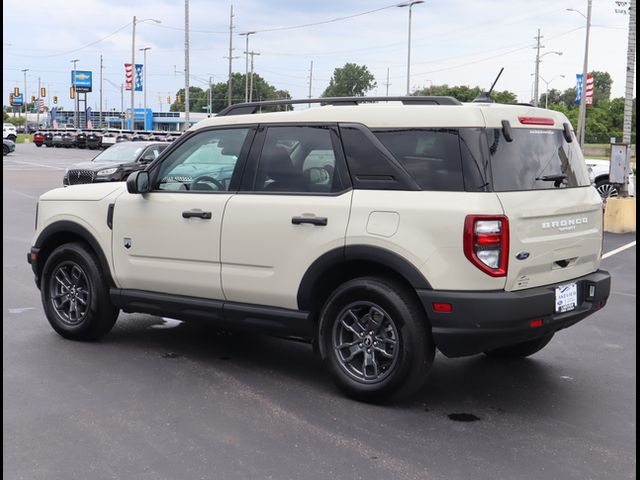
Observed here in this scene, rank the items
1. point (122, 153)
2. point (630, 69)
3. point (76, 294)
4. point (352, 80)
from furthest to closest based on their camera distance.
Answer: point (352, 80) → point (122, 153) → point (630, 69) → point (76, 294)

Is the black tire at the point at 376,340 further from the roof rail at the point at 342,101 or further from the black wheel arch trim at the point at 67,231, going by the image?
the black wheel arch trim at the point at 67,231

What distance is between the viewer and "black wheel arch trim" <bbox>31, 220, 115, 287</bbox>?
20.7 feet

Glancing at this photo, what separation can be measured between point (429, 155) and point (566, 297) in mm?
1260

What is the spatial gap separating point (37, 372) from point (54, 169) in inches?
1218

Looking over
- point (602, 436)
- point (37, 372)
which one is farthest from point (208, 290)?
point (602, 436)

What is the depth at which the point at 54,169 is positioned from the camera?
34.8 meters

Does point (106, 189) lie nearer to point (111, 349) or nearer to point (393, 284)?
point (111, 349)

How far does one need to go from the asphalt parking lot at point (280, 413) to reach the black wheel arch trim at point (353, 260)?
679 mm

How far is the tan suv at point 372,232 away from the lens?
15.4 ft

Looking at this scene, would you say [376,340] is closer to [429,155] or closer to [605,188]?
[429,155]

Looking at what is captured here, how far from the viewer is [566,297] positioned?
5.03m

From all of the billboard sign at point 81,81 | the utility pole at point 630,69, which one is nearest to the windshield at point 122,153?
the utility pole at point 630,69

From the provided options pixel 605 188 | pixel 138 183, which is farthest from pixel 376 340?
pixel 605 188

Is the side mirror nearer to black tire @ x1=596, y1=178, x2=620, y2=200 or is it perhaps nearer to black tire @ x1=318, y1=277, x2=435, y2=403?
black tire @ x1=318, y1=277, x2=435, y2=403
